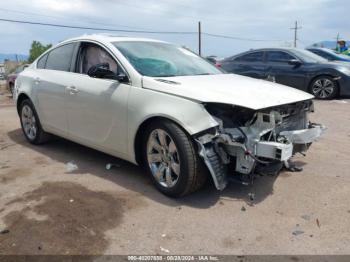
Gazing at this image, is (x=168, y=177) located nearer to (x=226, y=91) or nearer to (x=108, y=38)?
(x=226, y=91)

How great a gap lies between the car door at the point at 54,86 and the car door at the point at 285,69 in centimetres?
645

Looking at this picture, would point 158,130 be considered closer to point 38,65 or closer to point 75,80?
point 75,80

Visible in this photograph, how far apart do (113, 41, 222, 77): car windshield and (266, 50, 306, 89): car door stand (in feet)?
18.9

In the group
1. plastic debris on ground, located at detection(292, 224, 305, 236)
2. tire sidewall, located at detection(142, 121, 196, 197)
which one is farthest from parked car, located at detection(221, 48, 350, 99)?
plastic debris on ground, located at detection(292, 224, 305, 236)

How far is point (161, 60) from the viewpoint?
4.37 m

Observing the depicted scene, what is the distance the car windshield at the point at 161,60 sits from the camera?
4.12 m

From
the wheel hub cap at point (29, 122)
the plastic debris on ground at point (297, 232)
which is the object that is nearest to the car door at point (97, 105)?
the wheel hub cap at point (29, 122)

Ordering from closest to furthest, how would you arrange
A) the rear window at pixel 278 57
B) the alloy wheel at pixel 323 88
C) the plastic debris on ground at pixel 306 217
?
the plastic debris on ground at pixel 306 217
the alloy wheel at pixel 323 88
the rear window at pixel 278 57

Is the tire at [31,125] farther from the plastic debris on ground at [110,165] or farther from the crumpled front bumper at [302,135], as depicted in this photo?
the crumpled front bumper at [302,135]

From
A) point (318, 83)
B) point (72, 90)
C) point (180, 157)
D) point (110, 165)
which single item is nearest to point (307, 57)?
point (318, 83)

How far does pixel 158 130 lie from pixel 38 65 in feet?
10.0

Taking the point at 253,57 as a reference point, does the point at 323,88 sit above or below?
below

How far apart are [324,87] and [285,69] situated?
117cm

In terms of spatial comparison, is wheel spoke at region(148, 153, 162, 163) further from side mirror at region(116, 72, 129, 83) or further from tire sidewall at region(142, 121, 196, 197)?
side mirror at region(116, 72, 129, 83)
